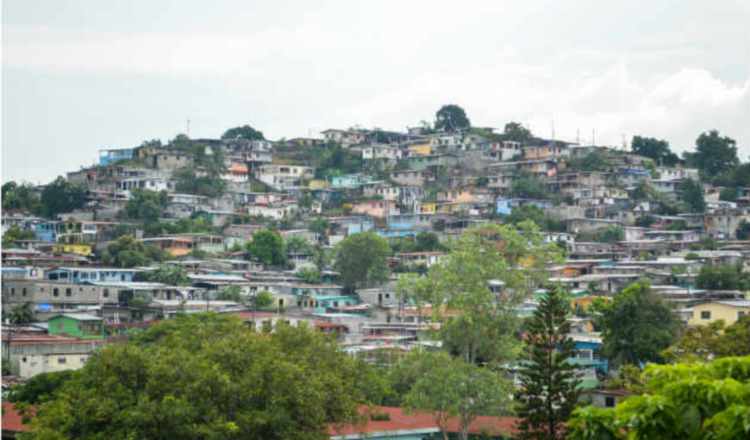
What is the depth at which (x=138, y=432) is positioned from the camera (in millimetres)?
17578

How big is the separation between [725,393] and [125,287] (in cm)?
3412

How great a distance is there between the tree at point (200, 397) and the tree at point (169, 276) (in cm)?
2318

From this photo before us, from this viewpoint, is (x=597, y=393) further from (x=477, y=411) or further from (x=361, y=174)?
(x=361, y=174)

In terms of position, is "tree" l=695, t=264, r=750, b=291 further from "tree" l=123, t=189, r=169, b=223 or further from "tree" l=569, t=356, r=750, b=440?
"tree" l=569, t=356, r=750, b=440

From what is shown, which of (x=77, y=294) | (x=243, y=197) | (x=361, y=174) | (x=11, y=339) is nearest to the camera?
(x=11, y=339)

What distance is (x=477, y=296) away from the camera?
25516 millimetres

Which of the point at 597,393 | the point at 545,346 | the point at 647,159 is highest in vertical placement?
the point at 647,159

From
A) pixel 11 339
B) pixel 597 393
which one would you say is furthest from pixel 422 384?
pixel 11 339

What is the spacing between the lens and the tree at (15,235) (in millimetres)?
49656

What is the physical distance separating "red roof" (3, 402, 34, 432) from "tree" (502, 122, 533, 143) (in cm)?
4632

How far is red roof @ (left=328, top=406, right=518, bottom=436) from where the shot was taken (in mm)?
24781

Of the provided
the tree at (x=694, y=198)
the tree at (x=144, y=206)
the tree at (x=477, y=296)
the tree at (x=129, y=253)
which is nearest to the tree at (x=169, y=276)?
the tree at (x=129, y=253)

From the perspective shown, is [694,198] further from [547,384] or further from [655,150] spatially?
[547,384]

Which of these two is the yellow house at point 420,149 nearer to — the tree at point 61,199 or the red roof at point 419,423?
the tree at point 61,199
